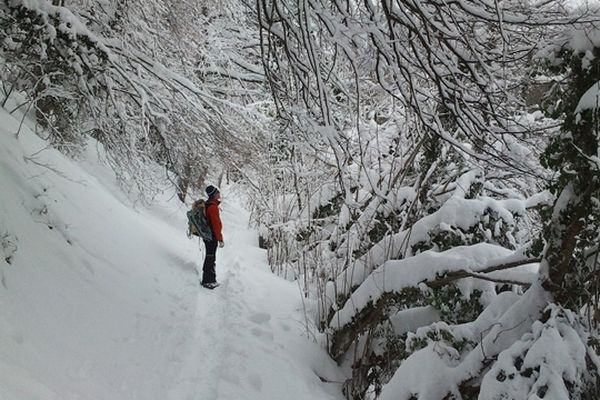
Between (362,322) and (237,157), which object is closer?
(362,322)

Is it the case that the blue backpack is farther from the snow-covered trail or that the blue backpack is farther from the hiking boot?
the snow-covered trail

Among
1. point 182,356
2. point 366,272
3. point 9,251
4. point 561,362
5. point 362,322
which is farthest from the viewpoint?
point 366,272

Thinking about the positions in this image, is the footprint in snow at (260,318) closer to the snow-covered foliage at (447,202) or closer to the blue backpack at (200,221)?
the snow-covered foliage at (447,202)

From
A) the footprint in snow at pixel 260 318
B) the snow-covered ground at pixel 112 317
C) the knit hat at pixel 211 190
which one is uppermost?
the knit hat at pixel 211 190

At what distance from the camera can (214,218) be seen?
740 centimetres

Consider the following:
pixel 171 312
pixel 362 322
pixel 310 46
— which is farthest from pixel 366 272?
pixel 310 46

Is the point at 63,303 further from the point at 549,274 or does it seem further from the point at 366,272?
the point at 549,274

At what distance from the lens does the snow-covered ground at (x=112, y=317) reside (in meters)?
3.31

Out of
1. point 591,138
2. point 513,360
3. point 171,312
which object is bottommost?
point 171,312

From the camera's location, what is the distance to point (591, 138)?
243 cm

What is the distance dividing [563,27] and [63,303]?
4.03 metres

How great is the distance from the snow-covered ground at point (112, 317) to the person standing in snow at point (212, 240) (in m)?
0.22

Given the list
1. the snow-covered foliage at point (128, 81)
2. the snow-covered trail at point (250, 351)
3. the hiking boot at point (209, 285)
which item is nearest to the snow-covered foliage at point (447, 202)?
the snow-covered trail at point (250, 351)

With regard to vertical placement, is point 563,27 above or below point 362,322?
above
